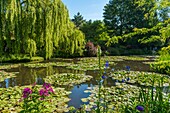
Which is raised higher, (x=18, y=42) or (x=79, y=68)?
(x=18, y=42)

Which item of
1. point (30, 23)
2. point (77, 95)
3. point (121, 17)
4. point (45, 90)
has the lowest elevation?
point (77, 95)

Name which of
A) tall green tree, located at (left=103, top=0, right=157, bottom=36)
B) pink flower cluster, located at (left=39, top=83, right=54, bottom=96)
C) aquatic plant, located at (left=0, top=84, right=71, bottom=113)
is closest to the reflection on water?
aquatic plant, located at (left=0, top=84, right=71, bottom=113)

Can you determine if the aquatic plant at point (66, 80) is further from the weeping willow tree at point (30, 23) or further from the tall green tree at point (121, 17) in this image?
the tall green tree at point (121, 17)

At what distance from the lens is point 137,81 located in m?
7.10

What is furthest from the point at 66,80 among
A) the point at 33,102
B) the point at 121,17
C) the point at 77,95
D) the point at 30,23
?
the point at 121,17

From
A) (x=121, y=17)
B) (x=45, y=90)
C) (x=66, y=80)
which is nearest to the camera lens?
(x=45, y=90)

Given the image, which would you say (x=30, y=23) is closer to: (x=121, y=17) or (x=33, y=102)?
(x=33, y=102)

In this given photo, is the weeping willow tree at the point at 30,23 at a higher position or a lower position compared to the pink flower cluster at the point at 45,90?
higher

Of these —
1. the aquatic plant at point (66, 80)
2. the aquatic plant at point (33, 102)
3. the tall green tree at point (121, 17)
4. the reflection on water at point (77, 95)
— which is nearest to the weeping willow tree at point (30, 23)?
the aquatic plant at point (66, 80)

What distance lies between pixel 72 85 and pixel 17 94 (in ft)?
6.71

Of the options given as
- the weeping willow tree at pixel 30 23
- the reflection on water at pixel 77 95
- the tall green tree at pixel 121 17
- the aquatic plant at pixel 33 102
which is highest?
the tall green tree at pixel 121 17

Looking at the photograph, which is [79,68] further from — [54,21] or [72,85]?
[72,85]

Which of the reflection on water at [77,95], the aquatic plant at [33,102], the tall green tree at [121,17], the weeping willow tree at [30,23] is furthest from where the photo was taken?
the tall green tree at [121,17]

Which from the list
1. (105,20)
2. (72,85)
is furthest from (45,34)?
(105,20)
